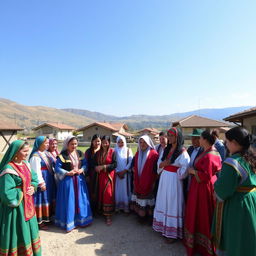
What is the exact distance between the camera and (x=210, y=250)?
8.29 ft

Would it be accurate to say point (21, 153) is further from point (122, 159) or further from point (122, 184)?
point (122, 184)

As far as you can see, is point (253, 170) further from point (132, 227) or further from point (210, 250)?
point (132, 227)

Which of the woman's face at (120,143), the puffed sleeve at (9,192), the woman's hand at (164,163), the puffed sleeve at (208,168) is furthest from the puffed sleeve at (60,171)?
the puffed sleeve at (208,168)

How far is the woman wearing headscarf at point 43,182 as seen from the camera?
342 cm

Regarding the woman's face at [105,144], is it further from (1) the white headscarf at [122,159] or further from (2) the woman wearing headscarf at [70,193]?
(2) the woman wearing headscarf at [70,193]

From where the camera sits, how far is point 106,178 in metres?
3.84

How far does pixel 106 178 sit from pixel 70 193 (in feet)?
2.54

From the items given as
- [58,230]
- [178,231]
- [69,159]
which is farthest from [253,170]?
[58,230]

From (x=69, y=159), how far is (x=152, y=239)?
2.15 metres

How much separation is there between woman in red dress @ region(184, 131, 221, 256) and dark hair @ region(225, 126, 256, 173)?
2.32ft

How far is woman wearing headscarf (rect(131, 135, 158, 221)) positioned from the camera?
11.6 feet

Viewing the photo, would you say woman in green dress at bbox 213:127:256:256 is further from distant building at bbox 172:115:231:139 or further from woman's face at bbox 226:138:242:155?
distant building at bbox 172:115:231:139

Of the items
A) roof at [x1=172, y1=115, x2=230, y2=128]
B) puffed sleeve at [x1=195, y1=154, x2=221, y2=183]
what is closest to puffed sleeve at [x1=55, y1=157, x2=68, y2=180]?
puffed sleeve at [x1=195, y1=154, x2=221, y2=183]

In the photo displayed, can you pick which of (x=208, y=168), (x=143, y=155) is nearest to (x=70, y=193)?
(x=143, y=155)
